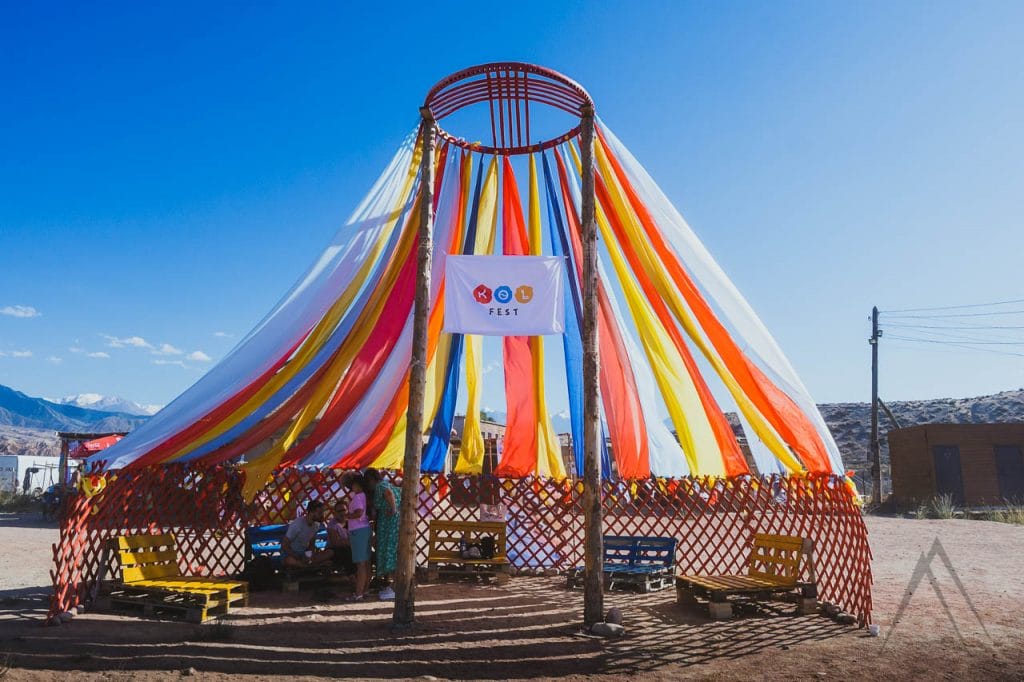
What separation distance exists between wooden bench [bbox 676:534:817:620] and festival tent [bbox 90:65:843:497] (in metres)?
→ 0.72

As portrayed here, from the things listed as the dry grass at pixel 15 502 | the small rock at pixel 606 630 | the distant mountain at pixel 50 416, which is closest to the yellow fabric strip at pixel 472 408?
the small rock at pixel 606 630

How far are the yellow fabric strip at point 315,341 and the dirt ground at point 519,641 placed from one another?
157cm

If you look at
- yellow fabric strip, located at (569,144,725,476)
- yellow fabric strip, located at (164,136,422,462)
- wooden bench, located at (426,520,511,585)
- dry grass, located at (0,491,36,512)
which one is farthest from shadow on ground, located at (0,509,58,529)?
yellow fabric strip, located at (569,144,725,476)

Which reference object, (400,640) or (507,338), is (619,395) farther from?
(400,640)

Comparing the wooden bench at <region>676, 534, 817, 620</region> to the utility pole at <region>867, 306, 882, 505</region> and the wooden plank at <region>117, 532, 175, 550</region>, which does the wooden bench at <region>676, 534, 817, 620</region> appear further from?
the utility pole at <region>867, 306, 882, 505</region>

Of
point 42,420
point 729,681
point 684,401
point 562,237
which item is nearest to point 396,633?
point 729,681

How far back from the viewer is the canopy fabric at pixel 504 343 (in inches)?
228

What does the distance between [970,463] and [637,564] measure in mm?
14136

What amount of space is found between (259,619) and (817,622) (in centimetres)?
443

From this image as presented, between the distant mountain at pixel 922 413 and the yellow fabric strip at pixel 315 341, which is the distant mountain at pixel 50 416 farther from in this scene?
the yellow fabric strip at pixel 315 341

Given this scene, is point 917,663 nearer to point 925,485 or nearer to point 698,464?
point 698,464

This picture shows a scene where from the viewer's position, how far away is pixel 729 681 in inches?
153

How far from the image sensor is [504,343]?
26.2 ft

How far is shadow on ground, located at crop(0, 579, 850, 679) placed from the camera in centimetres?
408
